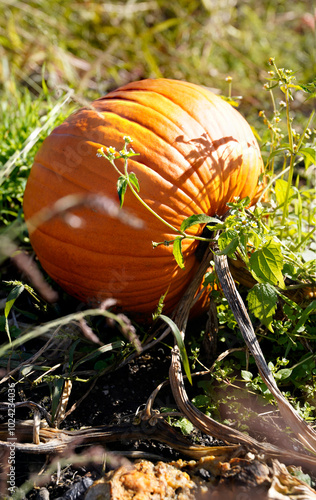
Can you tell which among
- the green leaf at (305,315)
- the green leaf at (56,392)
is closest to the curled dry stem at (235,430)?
the green leaf at (305,315)

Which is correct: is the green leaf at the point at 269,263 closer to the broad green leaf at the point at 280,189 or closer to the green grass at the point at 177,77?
the green grass at the point at 177,77

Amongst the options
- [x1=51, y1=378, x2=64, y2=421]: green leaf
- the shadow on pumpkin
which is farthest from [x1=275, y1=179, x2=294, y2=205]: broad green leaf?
[x1=51, y1=378, x2=64, y2=421]: green leaf

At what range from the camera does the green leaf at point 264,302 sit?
1504 mm

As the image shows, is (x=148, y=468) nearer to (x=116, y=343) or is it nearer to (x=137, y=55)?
(x=116, y=343)

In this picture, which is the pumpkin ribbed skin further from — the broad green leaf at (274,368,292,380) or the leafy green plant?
the broad green leaf at (274,368,292,380)

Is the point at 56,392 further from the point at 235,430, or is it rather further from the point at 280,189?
the point at 280,189

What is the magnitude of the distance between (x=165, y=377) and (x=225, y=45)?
3.95 m

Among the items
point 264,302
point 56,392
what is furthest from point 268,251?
point 56,392

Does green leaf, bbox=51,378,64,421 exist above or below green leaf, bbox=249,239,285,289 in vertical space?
below

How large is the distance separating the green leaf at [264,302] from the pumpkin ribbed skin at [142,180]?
1.20ft

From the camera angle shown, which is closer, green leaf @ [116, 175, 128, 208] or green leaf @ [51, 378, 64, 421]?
green leaf @ [116, 175, 128, 208]

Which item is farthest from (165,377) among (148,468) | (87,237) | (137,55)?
(137,55)

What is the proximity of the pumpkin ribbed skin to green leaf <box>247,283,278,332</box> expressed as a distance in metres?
0.37

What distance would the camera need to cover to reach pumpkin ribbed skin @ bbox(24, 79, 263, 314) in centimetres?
175
